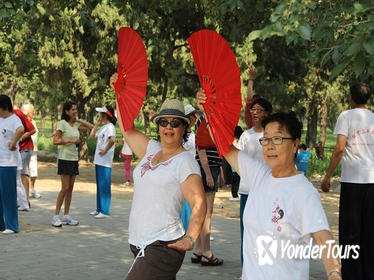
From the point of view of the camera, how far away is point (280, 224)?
326 centimetres

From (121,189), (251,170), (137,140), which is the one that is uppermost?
(137,140)

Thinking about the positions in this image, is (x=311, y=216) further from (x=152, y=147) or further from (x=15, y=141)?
(x=15, y=141)

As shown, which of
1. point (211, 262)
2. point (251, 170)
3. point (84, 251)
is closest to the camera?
point (251, 170)

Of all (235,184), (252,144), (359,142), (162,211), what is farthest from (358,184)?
(235,184)

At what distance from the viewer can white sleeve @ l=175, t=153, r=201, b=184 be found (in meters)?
4.19

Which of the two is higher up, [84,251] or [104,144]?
[104,144]

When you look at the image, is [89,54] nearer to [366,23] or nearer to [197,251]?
[197,251]

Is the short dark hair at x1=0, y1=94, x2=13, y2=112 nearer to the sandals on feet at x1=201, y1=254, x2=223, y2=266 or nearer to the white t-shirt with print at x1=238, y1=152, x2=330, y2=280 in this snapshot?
the sandals on feet at x1=201, y1=254, x2=223, y2=266

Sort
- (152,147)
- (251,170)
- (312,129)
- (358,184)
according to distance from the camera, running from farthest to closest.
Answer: (312,129) → (358,184) → (152,147) → (251,170)

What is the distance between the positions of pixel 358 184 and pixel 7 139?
18.5 feet

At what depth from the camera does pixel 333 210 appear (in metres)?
13.6

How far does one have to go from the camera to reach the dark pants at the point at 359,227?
6.08m

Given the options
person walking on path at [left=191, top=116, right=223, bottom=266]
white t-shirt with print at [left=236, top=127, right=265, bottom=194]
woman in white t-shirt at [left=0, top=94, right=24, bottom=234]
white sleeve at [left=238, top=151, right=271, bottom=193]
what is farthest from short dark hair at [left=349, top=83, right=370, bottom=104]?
woman in white t-shirt at [left=0, top=94, right=24, bottom=234]

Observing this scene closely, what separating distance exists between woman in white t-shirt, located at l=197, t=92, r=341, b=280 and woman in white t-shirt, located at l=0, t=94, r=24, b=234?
663 cm
